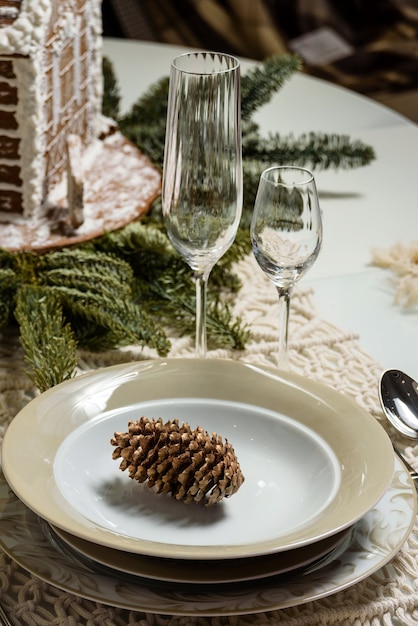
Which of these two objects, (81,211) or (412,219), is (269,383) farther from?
(412,219)

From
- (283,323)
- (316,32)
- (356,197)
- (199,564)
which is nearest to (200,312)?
(283,323)

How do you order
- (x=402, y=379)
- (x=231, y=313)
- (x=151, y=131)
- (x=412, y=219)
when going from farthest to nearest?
(x=151, y=131)
(x=412, y=219)
(x=231, y=313)
(x=402, y=379)

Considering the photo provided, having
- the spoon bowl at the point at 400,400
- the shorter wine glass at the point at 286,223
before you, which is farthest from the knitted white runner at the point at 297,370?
the shorter wine glass at the point at 286,223

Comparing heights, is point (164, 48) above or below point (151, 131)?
above

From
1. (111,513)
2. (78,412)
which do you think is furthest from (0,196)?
(111,513)

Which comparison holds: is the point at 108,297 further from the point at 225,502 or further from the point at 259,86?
the point at 259,86

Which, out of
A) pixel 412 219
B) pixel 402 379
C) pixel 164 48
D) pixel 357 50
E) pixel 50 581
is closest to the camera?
pixel 50 581

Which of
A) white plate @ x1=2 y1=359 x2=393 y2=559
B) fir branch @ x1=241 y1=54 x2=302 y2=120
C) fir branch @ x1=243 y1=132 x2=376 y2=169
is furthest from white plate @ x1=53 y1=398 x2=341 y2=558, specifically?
fir branch @ x1=241 y1=54 x2=302 y2=120

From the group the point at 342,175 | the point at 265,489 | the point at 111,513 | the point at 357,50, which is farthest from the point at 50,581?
the point at 357,50

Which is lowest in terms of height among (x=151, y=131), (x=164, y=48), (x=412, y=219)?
(x=412, y=219)

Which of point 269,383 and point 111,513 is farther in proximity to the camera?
point 269,383
